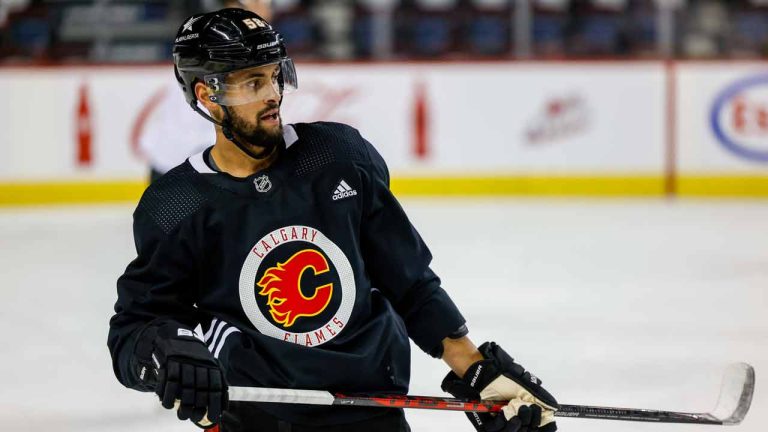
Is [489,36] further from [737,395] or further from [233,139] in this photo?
[233,139]

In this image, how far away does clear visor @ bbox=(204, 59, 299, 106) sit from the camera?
2029 mm

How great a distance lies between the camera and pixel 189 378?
180cm

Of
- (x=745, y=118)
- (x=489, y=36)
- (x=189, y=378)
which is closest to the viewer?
(x=189, y=378)

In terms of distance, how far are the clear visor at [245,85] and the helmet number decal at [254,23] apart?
6cm

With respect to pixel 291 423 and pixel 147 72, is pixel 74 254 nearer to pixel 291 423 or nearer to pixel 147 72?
pixel 147 72

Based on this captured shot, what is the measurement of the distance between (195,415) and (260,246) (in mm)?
292

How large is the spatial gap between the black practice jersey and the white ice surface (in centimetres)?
123

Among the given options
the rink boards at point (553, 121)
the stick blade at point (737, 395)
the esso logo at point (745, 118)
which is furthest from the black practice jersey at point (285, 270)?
the esso logo at point (745, 118)

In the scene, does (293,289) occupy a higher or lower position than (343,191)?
lower

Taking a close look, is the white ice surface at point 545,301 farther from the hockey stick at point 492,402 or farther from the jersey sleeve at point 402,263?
the jersey sleeve at point 402,263

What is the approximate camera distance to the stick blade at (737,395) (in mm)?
2326

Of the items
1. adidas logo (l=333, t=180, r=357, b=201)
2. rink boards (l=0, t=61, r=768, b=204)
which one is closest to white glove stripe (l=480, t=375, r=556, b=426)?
adidas logo (l=333, t=180, r=357, b=201)

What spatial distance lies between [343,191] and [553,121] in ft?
22.1

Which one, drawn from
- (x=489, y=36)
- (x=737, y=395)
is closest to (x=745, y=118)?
(x=489, y=36)
